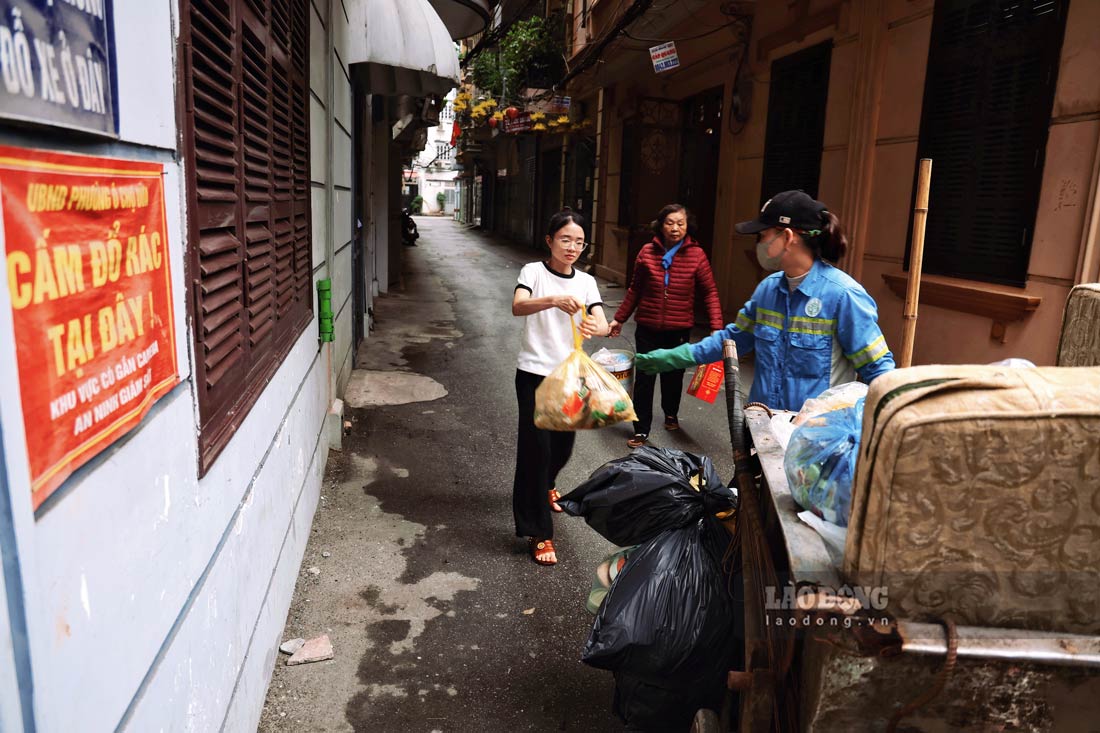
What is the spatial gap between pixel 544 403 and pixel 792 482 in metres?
1.77

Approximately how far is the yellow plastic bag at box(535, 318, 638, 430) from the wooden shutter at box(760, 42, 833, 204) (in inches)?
199

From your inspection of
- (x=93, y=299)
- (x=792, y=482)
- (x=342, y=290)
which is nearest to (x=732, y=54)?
(x=342, y=290)

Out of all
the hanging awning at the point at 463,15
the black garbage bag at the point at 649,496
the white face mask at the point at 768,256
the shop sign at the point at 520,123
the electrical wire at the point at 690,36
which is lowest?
the black garbage bag at the point at 649,496

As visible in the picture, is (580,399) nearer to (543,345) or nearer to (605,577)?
(543,345)

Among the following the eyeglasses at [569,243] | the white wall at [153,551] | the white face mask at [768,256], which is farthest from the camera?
the eyeglasses at [569,243]

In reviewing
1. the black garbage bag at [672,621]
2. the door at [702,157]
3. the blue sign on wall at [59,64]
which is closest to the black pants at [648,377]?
the black garbage bag at [672,621]

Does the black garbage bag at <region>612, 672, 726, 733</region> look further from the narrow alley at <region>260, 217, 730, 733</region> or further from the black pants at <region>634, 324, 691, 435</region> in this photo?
the black pants at <region>634, 324, 691, 435</region>

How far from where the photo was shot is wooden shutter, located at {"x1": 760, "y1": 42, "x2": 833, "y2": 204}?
739 cm

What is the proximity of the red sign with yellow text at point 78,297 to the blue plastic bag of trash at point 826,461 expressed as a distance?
1.34 m

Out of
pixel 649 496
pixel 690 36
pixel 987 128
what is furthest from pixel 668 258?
pixel 690 36

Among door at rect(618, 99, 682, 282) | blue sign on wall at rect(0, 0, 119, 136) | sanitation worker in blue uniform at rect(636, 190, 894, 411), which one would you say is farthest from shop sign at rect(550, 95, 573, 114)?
blue sign on wall at rect(0, 0, 119, 136)

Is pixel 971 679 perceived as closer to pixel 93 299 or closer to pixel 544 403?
pixel 93 299

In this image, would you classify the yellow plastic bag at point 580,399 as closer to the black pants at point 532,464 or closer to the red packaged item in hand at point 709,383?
A: the black pants at point 532,464

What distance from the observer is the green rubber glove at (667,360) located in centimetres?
314
